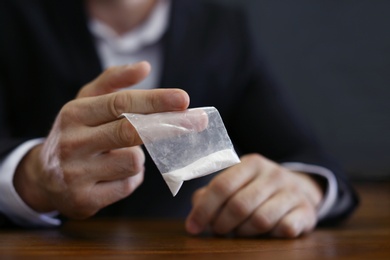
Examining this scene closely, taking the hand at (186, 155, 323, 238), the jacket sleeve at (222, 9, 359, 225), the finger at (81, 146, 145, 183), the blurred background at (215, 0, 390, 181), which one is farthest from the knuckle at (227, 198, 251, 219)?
the blurred background at (215, 0, 390, 181)

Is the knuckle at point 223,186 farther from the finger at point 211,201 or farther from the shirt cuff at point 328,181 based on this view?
the shirt cuff at point 328,181

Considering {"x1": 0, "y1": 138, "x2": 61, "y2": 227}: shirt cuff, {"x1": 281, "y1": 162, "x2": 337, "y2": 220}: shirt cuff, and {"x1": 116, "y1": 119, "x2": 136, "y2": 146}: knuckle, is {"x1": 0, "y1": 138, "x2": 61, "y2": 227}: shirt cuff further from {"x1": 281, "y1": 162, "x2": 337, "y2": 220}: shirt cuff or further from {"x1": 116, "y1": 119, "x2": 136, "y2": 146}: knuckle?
{"x1": 281, "y1": 162, "x2": 337, "y2": 220}: shirt cuff

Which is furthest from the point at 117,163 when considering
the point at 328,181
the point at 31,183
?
the point at 328,181

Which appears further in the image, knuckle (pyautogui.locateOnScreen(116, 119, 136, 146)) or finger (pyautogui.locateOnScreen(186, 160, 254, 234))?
finger (pyautogui.locateOnScreen(186, 160, 254, 234))

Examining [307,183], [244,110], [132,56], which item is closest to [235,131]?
[244,110]

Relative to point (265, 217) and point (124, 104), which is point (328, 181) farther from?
point (124, 104)

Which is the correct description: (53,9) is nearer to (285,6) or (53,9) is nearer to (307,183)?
(307,183)

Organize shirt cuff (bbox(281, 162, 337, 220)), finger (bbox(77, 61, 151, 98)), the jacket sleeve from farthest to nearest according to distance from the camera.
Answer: the jacket sleeve, shirt cuff (bbox(281, 162, 337, 220)), finger (bbox(77, 61, 151, 98))

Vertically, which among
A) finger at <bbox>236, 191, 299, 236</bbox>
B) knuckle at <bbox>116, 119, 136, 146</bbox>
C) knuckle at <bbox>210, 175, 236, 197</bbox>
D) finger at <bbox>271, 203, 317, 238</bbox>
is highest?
knuckle at <bbox>116, 119, 136, 146</bbox>
